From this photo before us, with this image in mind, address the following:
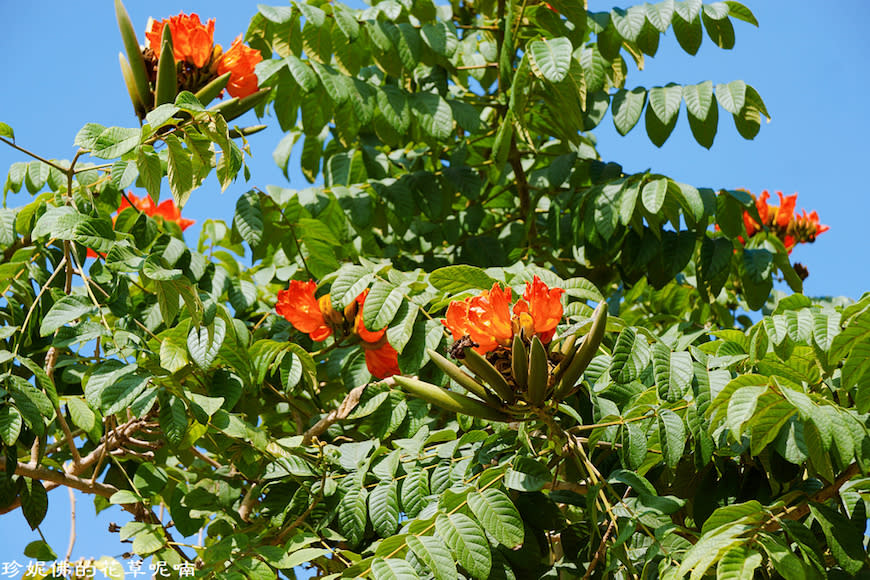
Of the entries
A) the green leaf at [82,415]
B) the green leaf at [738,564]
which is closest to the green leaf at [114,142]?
the green leaf at [82,415]

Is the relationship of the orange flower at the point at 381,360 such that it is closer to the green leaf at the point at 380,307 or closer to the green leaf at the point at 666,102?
the green leaf at the point at 380,307

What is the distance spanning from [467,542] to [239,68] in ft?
4.17

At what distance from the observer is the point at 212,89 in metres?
→ 1.98

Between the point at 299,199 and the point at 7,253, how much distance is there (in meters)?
0.95

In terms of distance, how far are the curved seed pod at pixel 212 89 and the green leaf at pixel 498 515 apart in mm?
1097

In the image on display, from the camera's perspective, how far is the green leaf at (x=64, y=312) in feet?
6.07

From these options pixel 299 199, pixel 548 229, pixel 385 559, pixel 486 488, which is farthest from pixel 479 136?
pixel 385 559

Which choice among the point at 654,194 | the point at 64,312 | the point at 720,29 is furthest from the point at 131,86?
→ the point at 720,29

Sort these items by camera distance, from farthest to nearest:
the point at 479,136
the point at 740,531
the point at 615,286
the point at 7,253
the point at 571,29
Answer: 1. the point at 615,286
2. the point at 479,136
3. the point at 571,29
4. the point at 7,253
5. the point at 740,531

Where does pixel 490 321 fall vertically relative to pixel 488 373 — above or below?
above

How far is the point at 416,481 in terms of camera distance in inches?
79.0

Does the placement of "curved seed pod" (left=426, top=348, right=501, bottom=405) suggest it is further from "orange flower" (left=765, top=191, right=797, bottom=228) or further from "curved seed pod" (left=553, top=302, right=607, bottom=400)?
"orange flower" (left=765, top=191, right=797, bottom=228)

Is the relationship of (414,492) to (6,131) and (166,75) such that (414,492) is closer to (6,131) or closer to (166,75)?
(166,75)

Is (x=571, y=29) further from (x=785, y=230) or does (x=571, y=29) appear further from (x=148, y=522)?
(x=148, y=522)
